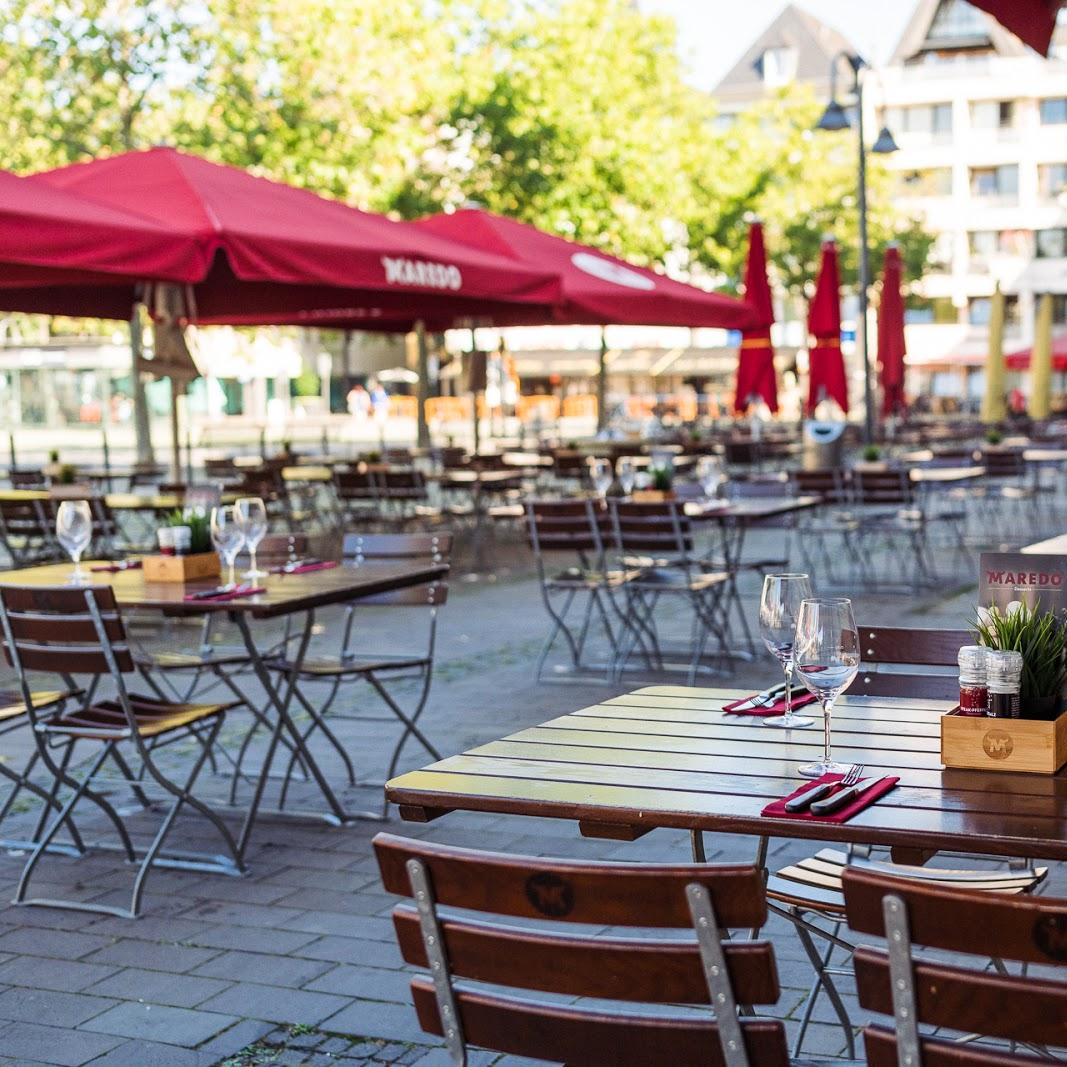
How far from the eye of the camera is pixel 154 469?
57.3 feet

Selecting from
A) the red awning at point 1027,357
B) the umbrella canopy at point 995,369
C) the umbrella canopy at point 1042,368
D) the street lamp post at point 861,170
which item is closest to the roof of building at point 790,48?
the red awning at point 1027,357

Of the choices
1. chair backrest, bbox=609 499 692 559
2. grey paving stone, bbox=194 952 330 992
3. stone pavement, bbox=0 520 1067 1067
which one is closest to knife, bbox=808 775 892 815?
stone pavement, bbox=0 520 1067 1067

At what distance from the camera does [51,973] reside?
4.56 meters

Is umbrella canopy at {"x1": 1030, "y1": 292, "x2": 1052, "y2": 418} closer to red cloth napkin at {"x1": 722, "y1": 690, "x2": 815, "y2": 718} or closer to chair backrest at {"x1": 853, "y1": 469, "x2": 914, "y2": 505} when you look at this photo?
chair backrest at {"x1": 853, "y1": 469, "x2": 914, "y2": 505}

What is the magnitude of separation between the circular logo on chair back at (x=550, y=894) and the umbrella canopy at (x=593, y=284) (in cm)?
983

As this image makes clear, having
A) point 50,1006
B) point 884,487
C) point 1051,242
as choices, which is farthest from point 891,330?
point 1051,242

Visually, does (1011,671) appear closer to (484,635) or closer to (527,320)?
(484,635)

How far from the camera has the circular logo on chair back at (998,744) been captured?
9.68 ft

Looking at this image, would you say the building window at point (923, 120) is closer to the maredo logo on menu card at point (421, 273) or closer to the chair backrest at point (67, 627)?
the maredo logo on menu card at point (421, 273)

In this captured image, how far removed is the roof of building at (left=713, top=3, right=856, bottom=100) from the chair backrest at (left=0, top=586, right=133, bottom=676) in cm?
7499

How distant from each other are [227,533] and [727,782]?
3349 millimetres

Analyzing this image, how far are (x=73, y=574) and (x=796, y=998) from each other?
10.8 ft

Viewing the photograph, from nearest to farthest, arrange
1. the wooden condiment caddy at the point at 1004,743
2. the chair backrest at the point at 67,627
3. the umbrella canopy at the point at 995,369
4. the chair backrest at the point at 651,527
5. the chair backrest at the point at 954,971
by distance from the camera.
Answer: the chair backrest at the point at 954,971, the wooden condiment caddy at the point at 1004,743, the chair backrest at the point at 67,627, the chair backrest at the point at 651,527, the umbrella canopy at the point at 995,369

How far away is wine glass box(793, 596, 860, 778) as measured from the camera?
9.67 ft
